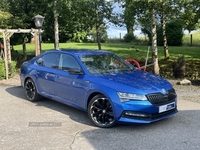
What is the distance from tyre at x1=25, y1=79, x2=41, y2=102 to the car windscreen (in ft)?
6.44

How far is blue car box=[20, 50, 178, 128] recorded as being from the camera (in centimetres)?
484

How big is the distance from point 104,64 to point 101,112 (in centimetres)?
132

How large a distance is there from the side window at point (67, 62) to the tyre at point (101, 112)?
969mm

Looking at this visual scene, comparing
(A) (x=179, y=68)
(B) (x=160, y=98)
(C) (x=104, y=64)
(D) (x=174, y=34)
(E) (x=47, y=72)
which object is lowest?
(B) (x=160, y=98)

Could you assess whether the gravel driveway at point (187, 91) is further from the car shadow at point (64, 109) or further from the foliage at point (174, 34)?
the foliage at point (174, 34)

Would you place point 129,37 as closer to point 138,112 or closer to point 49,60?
point 49,60

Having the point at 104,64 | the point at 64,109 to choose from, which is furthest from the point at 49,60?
the point at 104,64

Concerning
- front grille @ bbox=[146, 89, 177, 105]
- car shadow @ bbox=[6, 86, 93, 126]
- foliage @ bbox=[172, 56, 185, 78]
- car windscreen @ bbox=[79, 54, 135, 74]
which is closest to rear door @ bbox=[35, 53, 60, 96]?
car shadow @ bbox=[6, 86, 93, 126]

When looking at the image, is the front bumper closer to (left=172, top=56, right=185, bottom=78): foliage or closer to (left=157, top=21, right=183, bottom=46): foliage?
(left=172, top=56, right=185, bottom=78): foliage

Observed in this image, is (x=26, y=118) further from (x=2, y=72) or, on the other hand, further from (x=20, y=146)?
(x=2, y=72)

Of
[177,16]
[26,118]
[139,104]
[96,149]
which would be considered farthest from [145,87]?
[177,16]

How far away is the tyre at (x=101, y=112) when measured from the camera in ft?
16.6

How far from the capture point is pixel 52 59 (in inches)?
263

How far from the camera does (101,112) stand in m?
5.17
